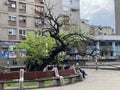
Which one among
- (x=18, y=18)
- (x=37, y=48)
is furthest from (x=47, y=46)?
(x=18, y=18)

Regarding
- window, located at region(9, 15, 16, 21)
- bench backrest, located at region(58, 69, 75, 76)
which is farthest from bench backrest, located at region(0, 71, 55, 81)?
window, located at region(9, 15, 16, 21)

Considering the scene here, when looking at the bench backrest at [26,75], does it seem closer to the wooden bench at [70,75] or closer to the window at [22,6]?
the wooden bench at [70,75]

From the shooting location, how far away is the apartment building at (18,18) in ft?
193

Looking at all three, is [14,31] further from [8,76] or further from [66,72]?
[8,76]

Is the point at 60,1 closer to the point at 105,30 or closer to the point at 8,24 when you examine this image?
the point at 8,24

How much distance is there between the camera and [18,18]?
203 feet

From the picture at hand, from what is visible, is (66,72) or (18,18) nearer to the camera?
(66,72)

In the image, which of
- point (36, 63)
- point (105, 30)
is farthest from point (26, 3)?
point (105, 30)

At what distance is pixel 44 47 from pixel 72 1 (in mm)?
52906

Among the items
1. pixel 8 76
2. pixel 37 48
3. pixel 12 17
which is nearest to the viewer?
pixel 8 76

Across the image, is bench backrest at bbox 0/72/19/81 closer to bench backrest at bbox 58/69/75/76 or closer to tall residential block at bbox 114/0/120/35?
bench backrest at bbox 58/69/75/76

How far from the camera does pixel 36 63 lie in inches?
1117

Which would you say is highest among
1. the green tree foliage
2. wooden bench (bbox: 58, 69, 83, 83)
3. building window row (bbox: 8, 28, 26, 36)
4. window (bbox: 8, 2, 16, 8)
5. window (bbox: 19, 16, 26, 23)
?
window (bbox: 8, 2, 16, 8)

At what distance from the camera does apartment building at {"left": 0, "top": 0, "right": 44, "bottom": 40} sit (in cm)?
5882
